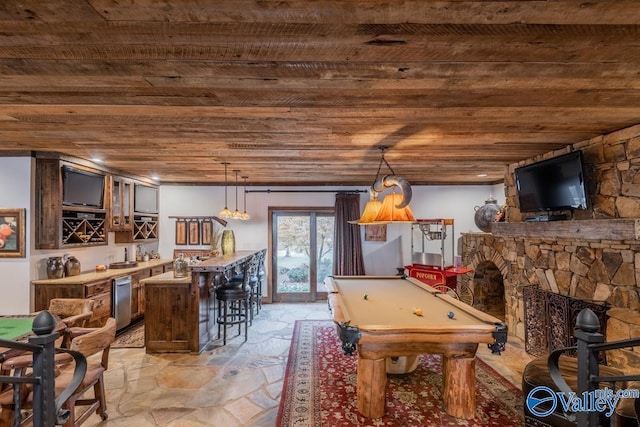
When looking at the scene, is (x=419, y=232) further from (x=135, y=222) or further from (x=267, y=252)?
(x=135, y=222)

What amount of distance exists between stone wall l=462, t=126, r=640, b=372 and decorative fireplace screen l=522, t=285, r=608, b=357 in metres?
0.08

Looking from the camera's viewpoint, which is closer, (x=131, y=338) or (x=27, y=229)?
(x=27, y=229)

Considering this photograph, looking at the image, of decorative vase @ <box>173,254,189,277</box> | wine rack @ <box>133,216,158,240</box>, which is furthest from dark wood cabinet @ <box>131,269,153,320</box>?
decorative vase @ <box>173,254,189,277</box>

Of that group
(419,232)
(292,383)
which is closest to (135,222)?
(292,383)

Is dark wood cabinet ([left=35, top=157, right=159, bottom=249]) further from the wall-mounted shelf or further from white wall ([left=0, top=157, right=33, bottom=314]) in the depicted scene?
the wall-mounted shelf

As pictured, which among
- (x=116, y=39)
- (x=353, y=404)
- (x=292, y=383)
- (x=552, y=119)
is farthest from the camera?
(x=292, y=383)

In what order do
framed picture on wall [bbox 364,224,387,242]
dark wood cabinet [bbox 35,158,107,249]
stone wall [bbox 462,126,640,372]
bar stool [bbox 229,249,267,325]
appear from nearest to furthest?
1. stone wall [bbox 462,126,640,372]
2. dark wood cabinet [bbox 35,158,107,249]
3. bar stool [bbox 229,249,267,325]
4. framed picture on wall [bbox 364,224,387,242]

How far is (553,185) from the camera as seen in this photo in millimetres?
3756

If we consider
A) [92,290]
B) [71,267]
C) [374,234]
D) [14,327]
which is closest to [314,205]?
[374,234]

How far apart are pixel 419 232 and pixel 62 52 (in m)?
6.45

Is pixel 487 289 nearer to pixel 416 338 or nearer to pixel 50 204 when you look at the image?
pixel 416 338

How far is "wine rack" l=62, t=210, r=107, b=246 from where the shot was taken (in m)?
4.57

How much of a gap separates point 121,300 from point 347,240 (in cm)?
405

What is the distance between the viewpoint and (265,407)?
3068 mm
